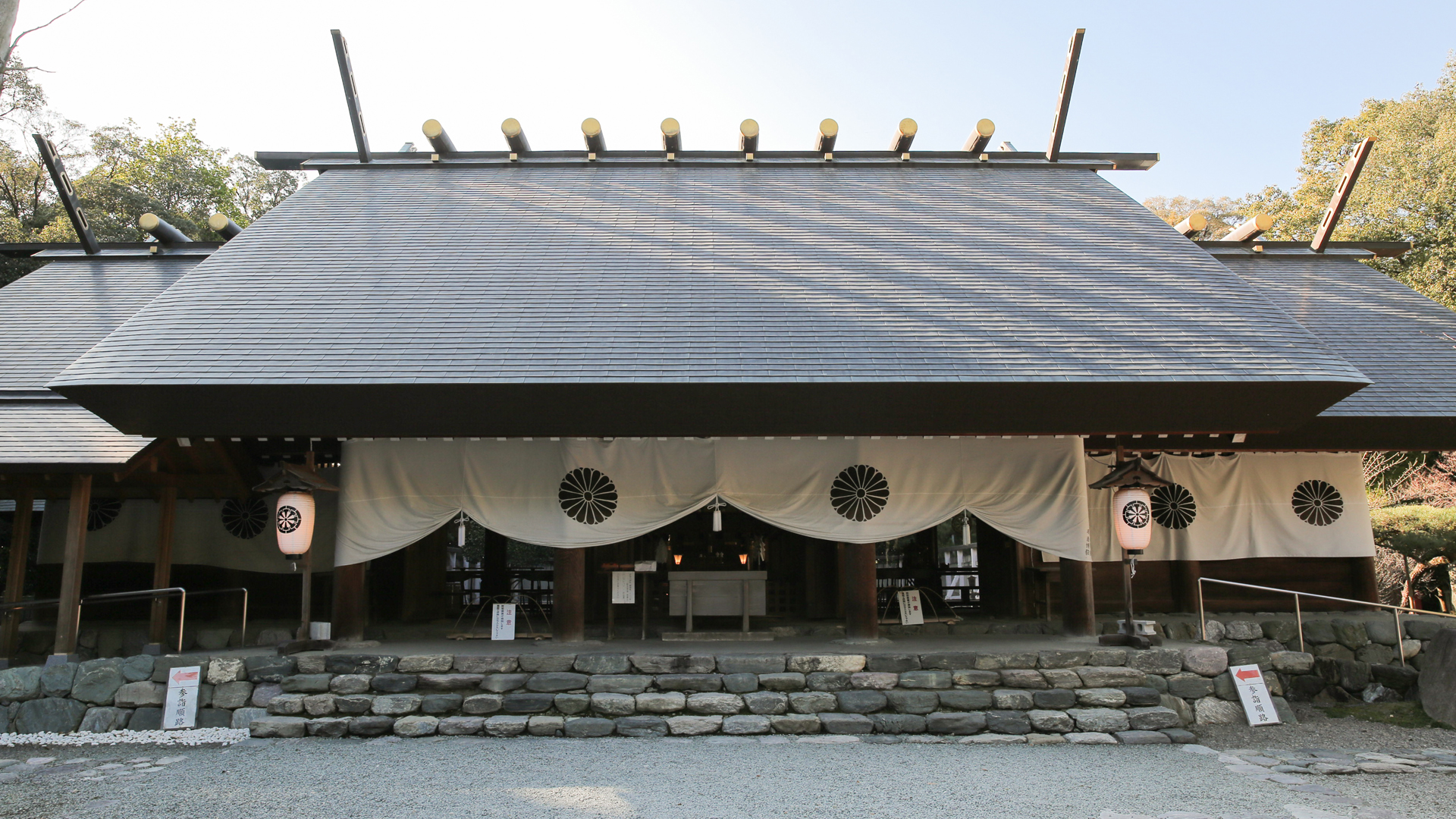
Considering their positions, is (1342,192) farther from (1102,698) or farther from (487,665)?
(487,665)

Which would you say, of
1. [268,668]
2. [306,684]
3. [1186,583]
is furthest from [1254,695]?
[268,668]

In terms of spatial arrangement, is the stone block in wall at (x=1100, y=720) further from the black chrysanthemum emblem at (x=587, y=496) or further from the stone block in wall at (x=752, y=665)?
the black chrysanthemum emblem at (x=587, y=496)

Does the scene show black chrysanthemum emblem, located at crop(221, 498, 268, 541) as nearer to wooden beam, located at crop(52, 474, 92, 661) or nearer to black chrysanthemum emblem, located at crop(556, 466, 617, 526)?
wooden beam, located at crop(52, 474, 92, 661)

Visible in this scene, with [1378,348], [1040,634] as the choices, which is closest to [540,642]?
[1040,634]

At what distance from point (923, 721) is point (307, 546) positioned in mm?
5360

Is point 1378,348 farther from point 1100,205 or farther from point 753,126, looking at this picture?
point 753,126

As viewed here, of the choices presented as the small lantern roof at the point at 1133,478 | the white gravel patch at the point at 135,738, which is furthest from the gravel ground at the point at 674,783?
the small lantern roof at the point at 1133,478

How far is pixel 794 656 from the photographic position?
6.41m

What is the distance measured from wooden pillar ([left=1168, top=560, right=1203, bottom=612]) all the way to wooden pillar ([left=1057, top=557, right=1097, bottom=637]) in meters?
1.95

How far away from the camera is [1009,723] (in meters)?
6.06

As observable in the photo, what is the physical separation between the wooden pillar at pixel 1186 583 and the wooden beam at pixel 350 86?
1108 centimetres

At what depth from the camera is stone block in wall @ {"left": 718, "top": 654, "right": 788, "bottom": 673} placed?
6344 mm

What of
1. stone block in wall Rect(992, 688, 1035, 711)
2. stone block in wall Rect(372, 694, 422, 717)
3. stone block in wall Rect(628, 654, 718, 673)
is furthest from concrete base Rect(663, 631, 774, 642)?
stone block in wall Rect(372, 694, 422, 717)

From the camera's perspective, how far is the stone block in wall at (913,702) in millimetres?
6184
